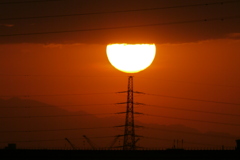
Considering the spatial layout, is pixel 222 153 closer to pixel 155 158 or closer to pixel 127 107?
pixel 155 158

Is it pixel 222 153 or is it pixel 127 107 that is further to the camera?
pixel 127 107

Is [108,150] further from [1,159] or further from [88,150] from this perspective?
[1,159]

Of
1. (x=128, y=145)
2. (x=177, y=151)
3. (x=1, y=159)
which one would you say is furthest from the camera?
(x=128, y=145)

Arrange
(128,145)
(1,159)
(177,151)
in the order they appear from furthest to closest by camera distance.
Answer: (128,145) → (177,151) → (1,159)

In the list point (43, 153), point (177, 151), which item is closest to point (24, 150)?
point (43, 153)

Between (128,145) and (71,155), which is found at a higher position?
(128,145)

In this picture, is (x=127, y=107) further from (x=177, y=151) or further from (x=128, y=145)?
(x=177, y=151)

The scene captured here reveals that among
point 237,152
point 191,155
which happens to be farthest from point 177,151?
point 237,152

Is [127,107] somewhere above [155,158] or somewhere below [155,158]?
above

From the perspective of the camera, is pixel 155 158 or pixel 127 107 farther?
pixel 127 107
